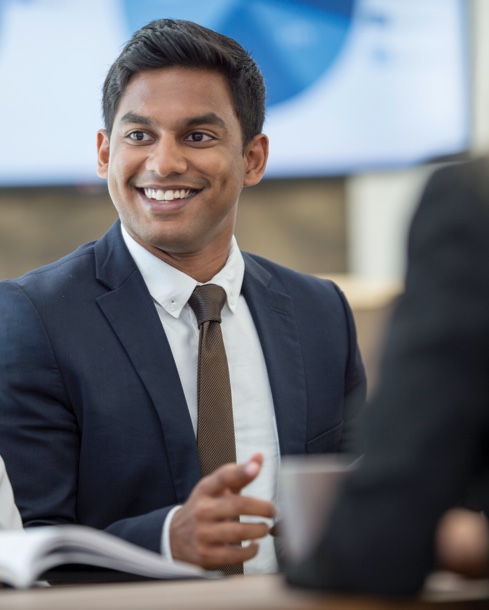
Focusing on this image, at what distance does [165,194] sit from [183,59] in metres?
0.25

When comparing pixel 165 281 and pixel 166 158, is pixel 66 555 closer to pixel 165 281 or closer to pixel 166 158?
pixel 165 281

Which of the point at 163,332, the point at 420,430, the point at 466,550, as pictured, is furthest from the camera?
the point at 163,332

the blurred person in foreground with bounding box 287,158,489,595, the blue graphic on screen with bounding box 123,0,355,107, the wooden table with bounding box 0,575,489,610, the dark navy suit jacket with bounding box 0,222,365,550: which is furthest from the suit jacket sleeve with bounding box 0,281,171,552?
the blue graphic on screen with bounding box 123,0,355,107

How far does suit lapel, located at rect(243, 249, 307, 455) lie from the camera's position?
179 cm

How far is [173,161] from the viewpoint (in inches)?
72.2

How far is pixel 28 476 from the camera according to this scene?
158 cm

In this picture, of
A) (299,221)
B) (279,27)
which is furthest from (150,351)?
(279,27)

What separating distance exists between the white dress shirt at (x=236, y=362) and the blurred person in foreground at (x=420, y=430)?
36.5 inches

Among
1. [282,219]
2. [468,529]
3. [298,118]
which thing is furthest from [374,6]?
[468,529]

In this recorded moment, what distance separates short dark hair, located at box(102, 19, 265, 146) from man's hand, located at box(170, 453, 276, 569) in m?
0.89

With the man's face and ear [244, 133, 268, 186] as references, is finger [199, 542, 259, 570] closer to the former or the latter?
the man's face

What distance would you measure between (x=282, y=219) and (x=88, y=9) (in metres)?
0.99

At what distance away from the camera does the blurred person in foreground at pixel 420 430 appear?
0.77 metres

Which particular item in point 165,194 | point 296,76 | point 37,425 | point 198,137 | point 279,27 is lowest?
point 37,425
